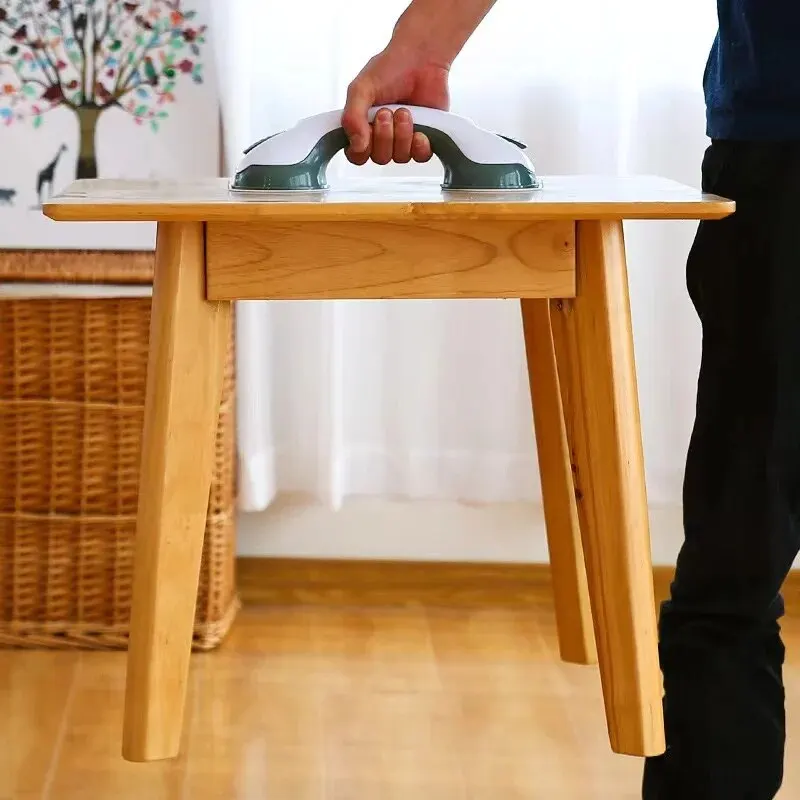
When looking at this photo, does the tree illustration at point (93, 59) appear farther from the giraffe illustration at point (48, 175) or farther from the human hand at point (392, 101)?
the human hand at point (392, 101)

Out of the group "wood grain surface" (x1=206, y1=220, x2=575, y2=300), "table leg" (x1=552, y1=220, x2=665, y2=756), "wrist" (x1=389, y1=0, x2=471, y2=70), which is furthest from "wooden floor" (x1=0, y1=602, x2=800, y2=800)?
"wrist" (x1=389, y1=0, x2=471, y2=70)

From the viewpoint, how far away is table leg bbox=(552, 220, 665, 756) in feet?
2.50

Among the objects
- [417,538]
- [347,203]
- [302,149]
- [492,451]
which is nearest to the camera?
[347,203]

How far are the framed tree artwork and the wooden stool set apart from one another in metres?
0.62

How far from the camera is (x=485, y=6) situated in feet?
2.91

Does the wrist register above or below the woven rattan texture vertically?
above

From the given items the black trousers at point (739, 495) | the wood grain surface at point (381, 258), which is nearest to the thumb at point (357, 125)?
the wood grain surface at point (381, 258)

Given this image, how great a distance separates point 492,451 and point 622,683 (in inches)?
27.3

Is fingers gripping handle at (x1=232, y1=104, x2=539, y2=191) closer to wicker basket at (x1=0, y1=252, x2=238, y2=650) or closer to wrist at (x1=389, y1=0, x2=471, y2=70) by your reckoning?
wrist at (x1=389, y1=0, x2=471, y2=70)

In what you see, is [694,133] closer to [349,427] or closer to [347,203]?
[349,427]

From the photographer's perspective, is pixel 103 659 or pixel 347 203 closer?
pixel 347 203

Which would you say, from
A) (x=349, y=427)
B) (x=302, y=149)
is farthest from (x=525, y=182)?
(x=349, y=427)

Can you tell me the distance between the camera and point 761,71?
31.7 inches

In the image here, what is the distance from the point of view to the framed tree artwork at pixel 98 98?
1400mm
